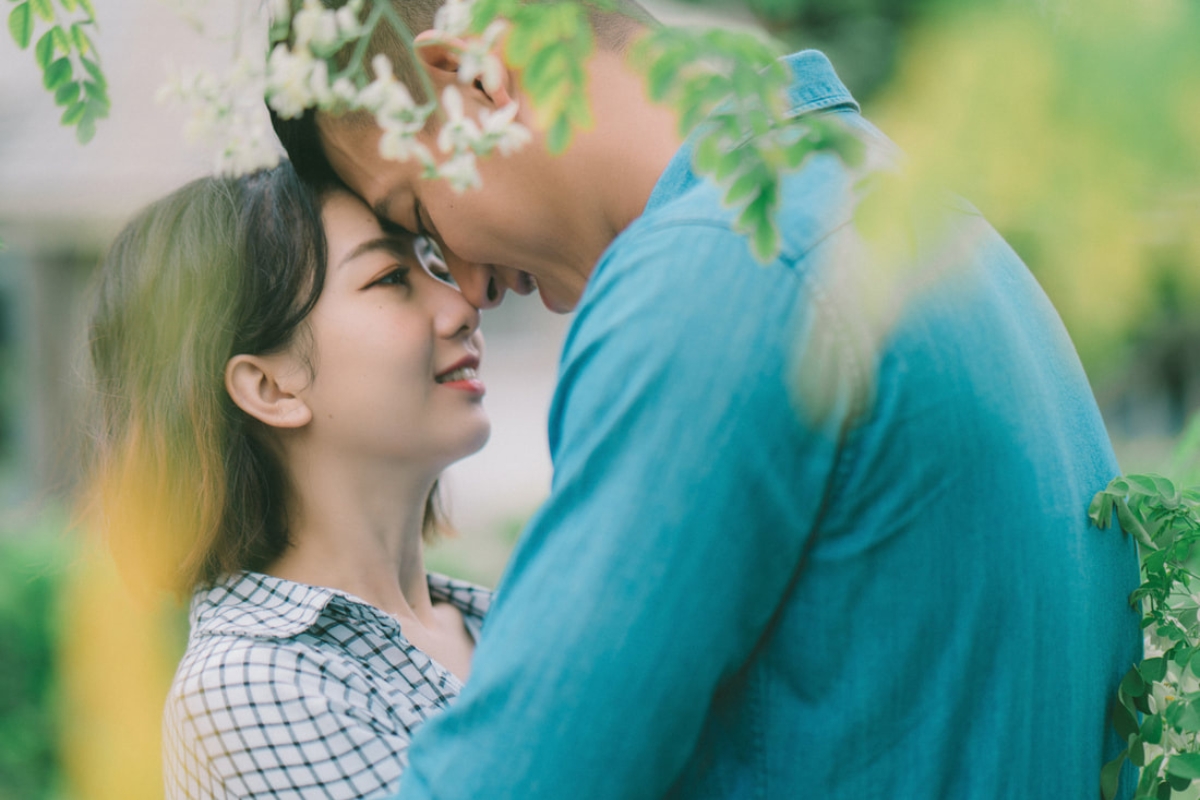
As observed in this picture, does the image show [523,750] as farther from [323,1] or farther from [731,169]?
[323,1]

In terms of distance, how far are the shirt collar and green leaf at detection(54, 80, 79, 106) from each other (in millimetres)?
882

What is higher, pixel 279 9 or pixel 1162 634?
pixel 279 9

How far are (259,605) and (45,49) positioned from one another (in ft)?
3.34

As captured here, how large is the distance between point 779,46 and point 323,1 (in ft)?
2.87

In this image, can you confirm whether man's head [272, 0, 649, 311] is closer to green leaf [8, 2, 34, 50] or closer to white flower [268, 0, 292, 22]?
white flower [268, 0, 292, 22]

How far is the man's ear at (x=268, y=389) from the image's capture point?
6.93ft

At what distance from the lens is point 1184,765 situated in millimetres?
1242

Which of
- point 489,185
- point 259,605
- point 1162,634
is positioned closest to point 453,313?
point 489,185

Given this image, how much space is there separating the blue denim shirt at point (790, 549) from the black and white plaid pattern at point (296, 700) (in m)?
0.62

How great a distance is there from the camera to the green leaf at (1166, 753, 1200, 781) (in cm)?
124

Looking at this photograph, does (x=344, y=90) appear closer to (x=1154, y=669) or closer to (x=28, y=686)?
(x=1154, y=669)

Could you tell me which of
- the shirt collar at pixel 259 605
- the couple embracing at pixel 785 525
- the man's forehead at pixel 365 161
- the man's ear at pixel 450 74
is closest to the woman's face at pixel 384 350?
the man's forehead at pixel 365 161

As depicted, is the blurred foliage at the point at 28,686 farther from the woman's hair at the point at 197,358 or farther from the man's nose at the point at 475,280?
the man's nose at the point at 475,280

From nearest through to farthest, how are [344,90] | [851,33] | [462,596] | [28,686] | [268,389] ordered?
1. [344,90]
2. [268,389]
3. [462,596]
4. [851,33]
5. [28,686]
